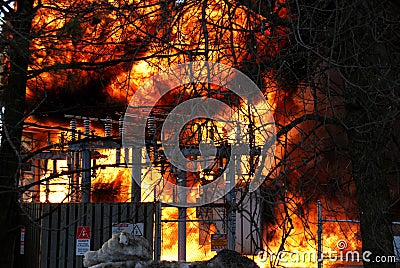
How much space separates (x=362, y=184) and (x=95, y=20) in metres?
3.64

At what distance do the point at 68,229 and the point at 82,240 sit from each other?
0.39 m

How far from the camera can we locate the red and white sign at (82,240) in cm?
1048

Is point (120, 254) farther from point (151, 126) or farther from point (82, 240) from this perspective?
point (82, 240)

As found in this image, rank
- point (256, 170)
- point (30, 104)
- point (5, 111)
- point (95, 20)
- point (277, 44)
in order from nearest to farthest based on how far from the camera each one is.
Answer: point (256, 170) → point (277, 44) → point (95, 20) → point (5, 111) → point (30, 104)

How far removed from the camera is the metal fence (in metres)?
10.2

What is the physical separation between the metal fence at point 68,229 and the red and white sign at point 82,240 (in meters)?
0.07

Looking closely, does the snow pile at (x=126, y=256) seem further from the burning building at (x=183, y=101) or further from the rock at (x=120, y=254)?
the burning building at (x=183, y=101)

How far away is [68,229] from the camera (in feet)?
35.1

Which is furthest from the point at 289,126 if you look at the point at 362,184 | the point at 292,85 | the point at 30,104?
the point at 30,104

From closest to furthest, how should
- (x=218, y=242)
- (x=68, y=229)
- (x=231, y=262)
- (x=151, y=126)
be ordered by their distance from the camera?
(x=231, y=262) → (x=151, y=126) → (x=218, y=242) → (x=68, y=229)

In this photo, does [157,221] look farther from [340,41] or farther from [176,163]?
[340,41]

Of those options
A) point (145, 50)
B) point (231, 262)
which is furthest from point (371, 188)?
point (145, 50)

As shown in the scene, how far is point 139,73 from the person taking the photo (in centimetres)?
882

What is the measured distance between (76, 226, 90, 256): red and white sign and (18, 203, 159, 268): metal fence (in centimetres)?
7
